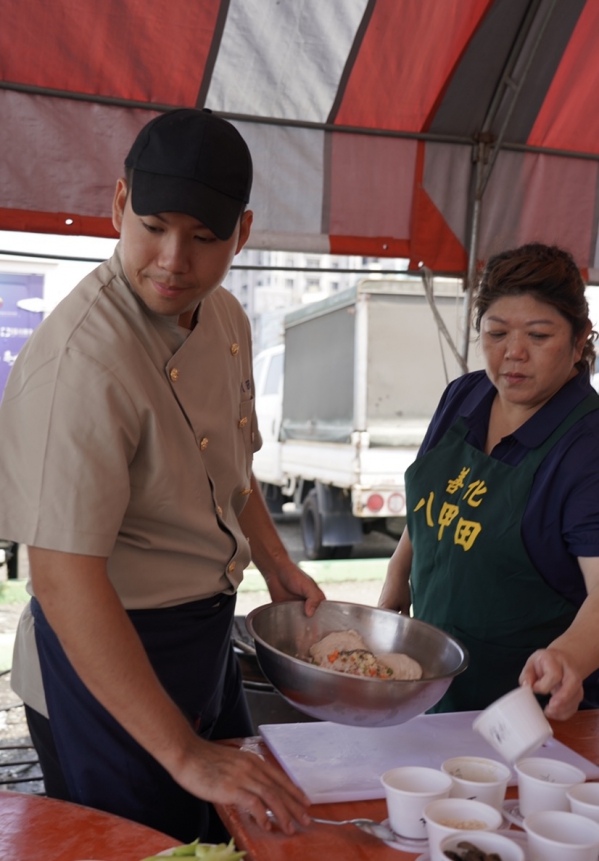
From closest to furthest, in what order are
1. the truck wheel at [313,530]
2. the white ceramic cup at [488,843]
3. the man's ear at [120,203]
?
the white ceramic cup at [488,843] → the man's ear at [120,203] → the truck wheel at [313,530]

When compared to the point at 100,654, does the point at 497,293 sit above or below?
above

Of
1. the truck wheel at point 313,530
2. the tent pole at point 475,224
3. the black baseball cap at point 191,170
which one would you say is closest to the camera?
the black baseball cap at point 191,170

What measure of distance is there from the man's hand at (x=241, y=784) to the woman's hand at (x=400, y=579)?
1.21 meters

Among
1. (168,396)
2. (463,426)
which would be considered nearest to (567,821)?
(168,396)

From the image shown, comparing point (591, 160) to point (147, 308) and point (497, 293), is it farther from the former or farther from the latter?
point (147, 308)

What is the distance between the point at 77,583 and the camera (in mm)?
1200

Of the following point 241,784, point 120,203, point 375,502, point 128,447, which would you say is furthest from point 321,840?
point 375,502

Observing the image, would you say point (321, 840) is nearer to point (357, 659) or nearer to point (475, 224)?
point (357, 659)

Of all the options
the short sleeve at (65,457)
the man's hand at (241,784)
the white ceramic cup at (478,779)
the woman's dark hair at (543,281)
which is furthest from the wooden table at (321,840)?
the woman's dark hair at (543,281)

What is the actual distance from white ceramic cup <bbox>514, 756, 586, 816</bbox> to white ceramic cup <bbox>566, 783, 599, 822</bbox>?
0.01 metres

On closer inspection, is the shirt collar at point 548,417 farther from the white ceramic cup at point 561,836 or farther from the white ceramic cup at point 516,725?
the white ceramic cup at point 561,836

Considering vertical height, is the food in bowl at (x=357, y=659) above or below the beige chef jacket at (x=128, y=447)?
below

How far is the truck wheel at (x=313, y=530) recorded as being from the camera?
27.2ft

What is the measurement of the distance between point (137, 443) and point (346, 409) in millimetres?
6484
